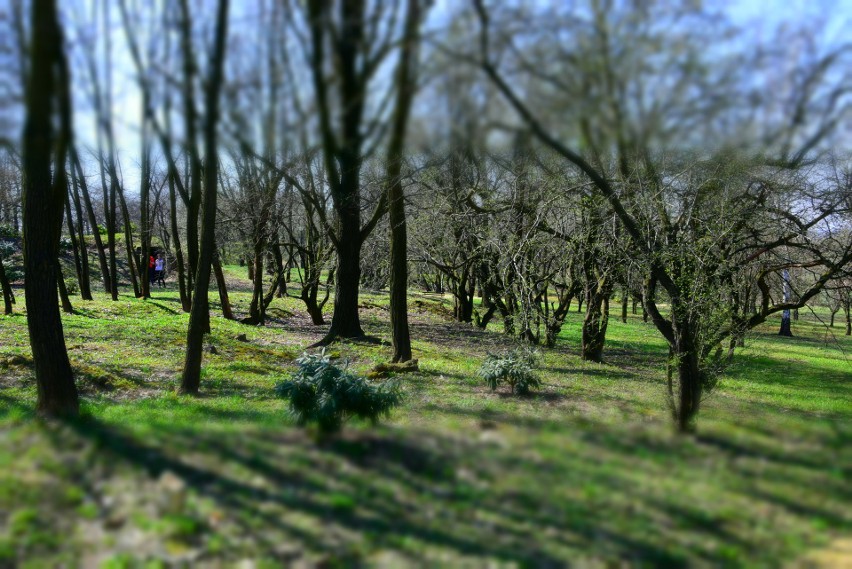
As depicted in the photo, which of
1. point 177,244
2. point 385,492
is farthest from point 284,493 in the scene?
point 177,244

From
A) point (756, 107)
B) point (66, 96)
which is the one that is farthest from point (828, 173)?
point (66, 96)

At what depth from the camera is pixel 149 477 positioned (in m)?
2.95

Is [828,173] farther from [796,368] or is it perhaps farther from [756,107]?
[796,368]

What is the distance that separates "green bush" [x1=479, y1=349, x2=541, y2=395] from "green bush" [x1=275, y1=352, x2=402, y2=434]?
3074 mm

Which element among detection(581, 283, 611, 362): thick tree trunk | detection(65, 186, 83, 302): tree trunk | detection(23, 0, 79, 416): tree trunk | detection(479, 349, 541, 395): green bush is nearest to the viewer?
detection(23, 0, 79, 416): tree trunk

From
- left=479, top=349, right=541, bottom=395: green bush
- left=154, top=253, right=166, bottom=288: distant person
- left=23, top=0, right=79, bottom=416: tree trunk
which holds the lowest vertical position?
left=479, top=349, right=541, bottom=395: green bush

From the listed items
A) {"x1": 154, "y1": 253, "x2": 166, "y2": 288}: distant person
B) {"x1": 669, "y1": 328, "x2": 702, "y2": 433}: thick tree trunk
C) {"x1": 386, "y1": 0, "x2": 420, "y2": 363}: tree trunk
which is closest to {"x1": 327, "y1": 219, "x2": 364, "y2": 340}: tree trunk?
{"x1": 386, "y1": 0, "x2": 420, "y2": 363}: tree trunk

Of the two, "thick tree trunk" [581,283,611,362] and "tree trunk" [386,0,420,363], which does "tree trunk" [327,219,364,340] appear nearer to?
"tree trunk" [386,0,420,363]

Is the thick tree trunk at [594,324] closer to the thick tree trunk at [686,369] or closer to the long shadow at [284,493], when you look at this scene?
the thick tree trunk at [686,369]

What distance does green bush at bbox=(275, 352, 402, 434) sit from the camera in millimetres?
5812

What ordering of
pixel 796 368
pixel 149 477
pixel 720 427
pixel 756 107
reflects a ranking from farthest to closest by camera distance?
pixel 796 368 < pixel 756 107 < pixel 720 427 < pixel 149 477

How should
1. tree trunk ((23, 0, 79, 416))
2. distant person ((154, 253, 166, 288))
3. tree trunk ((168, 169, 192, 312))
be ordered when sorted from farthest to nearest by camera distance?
distant person ((154, 253, 166, 288)) → tree trunk ((168, 169, 192, 312)) → tree trunk ((23, 0, 79, 416))

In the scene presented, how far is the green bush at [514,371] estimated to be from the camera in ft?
29.5

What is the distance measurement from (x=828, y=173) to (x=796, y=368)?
10040 mm
